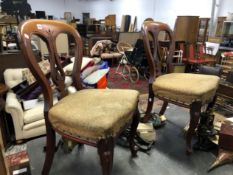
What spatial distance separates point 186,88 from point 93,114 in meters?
0.81

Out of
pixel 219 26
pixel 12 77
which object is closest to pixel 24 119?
pixel 12 77

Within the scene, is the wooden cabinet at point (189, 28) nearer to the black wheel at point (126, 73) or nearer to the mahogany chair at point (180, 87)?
the black wheel at point (126, 73)

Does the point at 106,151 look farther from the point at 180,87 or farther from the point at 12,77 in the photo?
the point at 12,77

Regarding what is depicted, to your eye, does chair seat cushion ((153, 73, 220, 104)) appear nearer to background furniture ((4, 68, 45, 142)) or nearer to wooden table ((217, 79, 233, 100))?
wooden table ((217, 79, 233, 100))

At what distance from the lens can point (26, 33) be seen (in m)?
1.08

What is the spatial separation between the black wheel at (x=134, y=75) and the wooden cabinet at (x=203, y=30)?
1848 millimetres

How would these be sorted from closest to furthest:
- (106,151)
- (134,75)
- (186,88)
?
(106,151) → (186,88) → (134,75)

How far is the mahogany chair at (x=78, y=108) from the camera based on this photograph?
105cm

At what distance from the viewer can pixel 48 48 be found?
131cm

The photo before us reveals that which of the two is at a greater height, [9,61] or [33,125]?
[9,61]

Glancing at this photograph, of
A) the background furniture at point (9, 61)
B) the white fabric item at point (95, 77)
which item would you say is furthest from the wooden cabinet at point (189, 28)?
the background furniture at point (9, 61)

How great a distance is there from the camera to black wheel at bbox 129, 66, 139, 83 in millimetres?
4195

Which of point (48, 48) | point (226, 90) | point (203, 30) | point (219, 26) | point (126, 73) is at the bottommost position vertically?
point (126, 73)

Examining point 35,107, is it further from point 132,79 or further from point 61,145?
point 132,79
